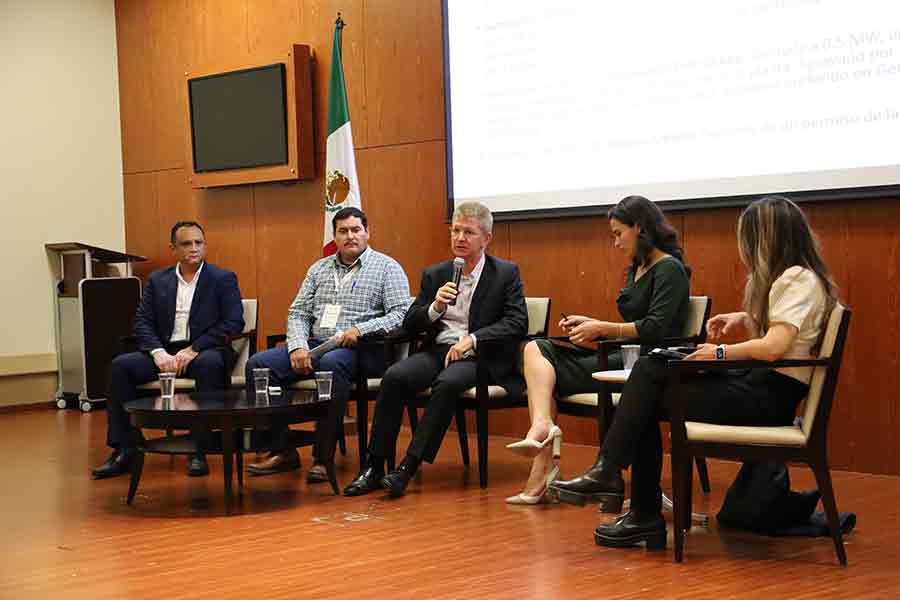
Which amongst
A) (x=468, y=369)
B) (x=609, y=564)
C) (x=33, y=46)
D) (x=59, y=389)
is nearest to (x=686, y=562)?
(x=609, y=564)

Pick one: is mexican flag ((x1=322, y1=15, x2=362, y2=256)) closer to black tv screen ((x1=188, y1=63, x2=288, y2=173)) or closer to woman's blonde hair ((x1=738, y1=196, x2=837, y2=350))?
black tv screen ((x1=188, y1=63, x2=288, y2=173))

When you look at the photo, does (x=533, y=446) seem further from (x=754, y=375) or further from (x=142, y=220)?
(x=142, y=220)

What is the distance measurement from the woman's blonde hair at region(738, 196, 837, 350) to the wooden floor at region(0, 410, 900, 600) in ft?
2.53

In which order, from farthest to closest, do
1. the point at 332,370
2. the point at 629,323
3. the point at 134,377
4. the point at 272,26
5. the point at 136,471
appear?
the point at 272,26 → the point at 134,377 → the point at 332,370 → the point at 136,471 → the point at 629,323

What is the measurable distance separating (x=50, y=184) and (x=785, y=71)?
561 cm

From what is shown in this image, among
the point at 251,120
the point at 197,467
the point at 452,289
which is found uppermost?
the point at 251,120

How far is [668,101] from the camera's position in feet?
19.4

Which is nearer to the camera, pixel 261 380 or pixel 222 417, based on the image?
pixel 222 417

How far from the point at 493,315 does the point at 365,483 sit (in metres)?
0.92

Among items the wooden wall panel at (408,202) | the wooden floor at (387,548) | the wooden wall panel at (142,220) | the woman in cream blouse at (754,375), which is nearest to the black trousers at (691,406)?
the woman in cream blouse at (754,375)

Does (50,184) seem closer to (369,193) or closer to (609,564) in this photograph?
(369,193)

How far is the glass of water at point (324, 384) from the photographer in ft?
16.9

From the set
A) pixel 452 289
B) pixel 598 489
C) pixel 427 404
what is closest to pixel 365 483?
pixel 427 404

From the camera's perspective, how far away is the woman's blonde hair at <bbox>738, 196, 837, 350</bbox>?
13.0 feet
